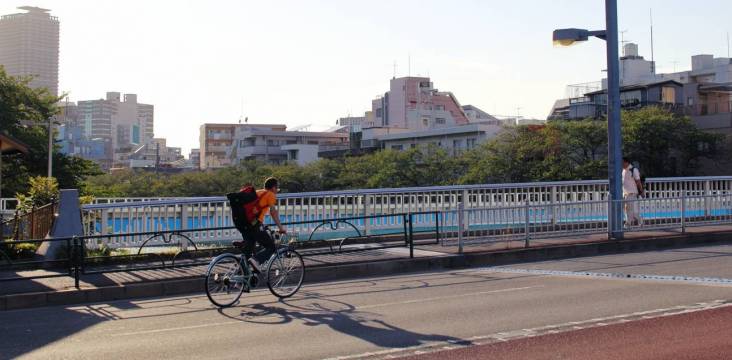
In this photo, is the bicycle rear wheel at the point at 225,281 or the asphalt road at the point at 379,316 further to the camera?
the bicycle rear wheel at the point at 225,281

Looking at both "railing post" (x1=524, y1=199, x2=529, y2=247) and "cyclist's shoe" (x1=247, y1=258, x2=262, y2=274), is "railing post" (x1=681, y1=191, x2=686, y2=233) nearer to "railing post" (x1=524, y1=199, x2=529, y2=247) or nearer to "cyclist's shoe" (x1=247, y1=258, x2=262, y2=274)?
"railing post" (x1=524, y1=199, x2=529, y2=247)

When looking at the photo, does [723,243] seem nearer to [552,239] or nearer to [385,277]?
[552,239]

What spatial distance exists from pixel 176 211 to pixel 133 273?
3942mm

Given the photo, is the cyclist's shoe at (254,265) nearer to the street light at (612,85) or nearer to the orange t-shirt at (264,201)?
the orange t-shirt at (264,201)

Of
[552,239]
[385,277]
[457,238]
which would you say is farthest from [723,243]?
[385,277]

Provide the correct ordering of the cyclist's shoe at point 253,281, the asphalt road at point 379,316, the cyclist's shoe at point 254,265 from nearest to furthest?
the asphalt road at point 379,316, the cyclist's shoe at point 253,281, the cyclist's shoe at point 254,265

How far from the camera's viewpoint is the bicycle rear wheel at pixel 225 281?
37.2 feet

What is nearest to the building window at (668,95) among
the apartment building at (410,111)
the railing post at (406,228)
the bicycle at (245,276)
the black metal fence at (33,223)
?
the apartment building at (410,111)

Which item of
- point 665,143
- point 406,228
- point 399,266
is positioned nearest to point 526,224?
point 406,228

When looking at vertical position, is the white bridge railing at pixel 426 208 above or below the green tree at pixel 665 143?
below

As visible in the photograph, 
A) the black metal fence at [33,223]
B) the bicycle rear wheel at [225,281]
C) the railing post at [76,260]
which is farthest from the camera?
the black metal fence at [33,223]

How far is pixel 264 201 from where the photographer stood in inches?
482

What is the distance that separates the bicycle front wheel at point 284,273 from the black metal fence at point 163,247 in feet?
5.97

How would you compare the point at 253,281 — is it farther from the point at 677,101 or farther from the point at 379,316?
the point at 677,101
